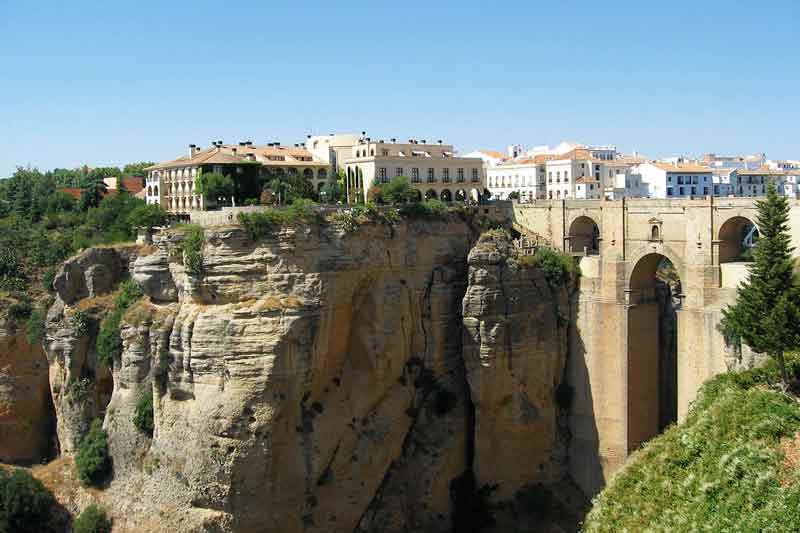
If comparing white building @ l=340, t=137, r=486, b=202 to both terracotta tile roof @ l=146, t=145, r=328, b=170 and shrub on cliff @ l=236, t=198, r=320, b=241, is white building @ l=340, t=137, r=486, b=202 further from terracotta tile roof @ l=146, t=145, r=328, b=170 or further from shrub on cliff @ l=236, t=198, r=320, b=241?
shrub on cliff @ l=236, t=198, r=320, b=241

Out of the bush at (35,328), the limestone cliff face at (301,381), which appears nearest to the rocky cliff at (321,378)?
the limestone cliff face at (301,381)

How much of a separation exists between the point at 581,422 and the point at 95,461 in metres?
19.7

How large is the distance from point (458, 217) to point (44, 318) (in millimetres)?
18700

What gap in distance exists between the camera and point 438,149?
4662cm

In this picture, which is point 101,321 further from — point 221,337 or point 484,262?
point 484,262

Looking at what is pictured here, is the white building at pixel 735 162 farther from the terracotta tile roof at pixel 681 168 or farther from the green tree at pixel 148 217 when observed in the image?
the green tree at pixel 148 217

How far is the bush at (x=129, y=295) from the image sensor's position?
36.3m

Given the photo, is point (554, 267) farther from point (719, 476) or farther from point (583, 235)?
point (719, 476)

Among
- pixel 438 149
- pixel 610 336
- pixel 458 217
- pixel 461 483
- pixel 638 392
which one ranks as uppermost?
pixel 438 149

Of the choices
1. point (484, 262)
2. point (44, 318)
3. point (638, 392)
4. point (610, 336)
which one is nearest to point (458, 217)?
point (484, 262)

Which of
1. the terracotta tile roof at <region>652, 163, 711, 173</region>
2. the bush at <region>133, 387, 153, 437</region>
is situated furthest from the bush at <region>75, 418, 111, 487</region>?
the terracotta tile roof at <region>652, 163, 711, 173</region>

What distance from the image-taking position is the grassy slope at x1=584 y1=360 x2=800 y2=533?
1579 cm

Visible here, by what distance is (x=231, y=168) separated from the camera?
133 ft

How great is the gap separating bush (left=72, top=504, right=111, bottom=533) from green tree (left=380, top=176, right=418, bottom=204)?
54.4 feet
